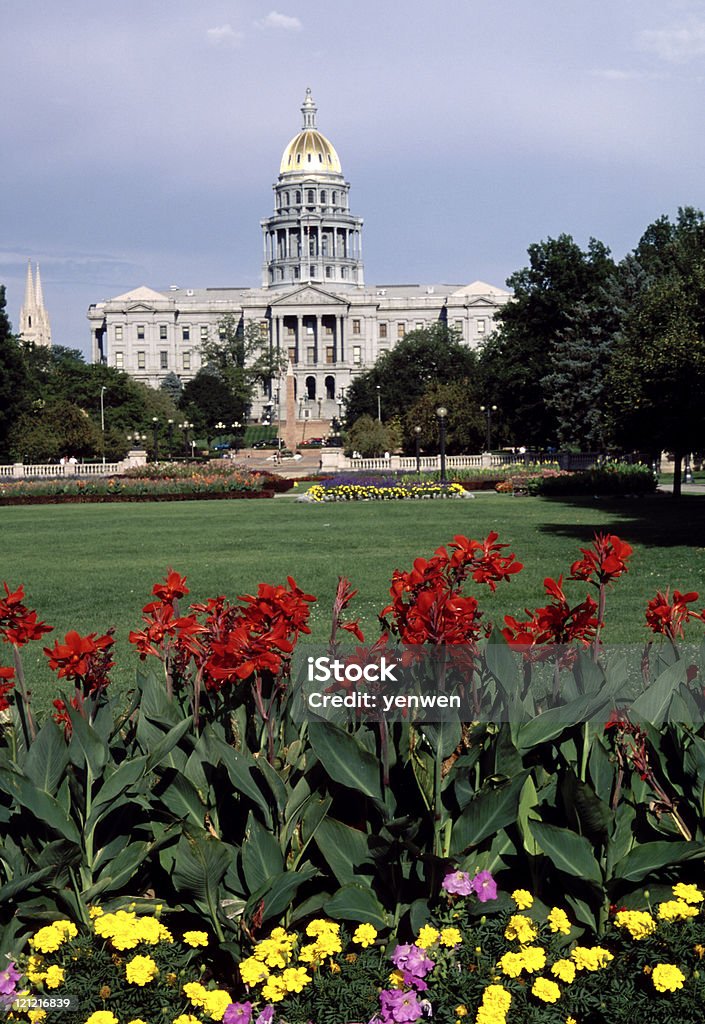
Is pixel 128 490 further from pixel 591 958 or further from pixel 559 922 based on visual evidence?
pixel 591 958

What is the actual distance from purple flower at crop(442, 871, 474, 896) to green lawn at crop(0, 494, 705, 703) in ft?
18.2

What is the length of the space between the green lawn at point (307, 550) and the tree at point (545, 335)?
72.1ft

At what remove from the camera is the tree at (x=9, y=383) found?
6128cm

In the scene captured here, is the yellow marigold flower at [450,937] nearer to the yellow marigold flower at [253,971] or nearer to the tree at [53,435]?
the yellow marigold flower at [253,971]

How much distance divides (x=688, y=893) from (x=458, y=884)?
2.32ft

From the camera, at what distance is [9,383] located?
202 feet

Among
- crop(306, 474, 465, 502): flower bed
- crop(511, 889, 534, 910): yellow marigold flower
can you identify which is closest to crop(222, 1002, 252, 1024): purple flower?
crop(511, 889, 534, 910): yellow marigold flower

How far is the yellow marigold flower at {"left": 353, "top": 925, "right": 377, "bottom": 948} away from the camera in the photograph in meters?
3.50

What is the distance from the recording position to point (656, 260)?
181 feet

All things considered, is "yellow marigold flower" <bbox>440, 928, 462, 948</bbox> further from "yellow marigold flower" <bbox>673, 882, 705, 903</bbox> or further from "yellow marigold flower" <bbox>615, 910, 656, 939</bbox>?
"yellow marigold flower" <bbox>673, 882, 705, 903</bbox>

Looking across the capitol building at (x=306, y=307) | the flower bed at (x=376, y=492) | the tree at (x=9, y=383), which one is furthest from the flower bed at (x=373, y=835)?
the capitol building at (x=306, y=307)

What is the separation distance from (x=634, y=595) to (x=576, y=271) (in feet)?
162

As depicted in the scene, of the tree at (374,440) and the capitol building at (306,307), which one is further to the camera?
the capitol building at (306,307)

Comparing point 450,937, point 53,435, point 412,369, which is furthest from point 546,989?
point 412,369
